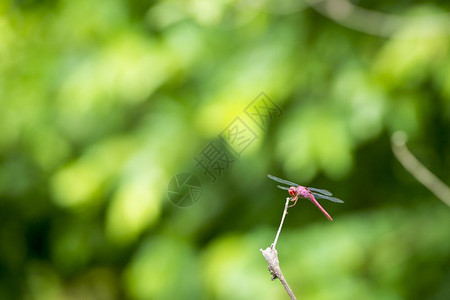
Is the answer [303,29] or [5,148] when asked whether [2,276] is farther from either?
[303,29]

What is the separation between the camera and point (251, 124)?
6.37ft

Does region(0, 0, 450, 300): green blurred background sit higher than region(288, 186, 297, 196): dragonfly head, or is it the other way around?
region(0, 0, 450, 300): green blurred background

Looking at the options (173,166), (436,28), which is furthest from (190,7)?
(436,28)

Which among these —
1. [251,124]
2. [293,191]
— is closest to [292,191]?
[293,191]

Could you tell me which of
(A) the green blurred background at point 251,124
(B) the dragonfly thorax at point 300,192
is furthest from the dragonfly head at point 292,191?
(A) the green blurred background at point 251,124

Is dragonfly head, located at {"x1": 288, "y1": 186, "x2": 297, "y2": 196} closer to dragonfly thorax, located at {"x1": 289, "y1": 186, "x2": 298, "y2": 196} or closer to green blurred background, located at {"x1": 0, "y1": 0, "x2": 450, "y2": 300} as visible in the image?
dragonfly thorax, located at {"x1": 289, "y1": 186, "x2": 298, "y2": 196}

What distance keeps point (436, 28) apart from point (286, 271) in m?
0.88

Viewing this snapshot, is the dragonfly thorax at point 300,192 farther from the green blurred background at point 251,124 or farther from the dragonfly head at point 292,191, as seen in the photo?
the green blurred background at point 251,124

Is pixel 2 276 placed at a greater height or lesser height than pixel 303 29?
greater

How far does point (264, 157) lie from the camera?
240 cm

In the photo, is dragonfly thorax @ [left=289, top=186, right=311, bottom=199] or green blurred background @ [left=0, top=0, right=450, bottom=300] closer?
dragonfly thorax @ [left=289, top=186, right=311, bottom=199]

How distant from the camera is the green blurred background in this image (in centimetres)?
208

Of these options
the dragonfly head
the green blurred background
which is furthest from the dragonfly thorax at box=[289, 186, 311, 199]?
the green blurred background

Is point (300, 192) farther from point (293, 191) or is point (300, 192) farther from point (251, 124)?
point (251, 124)
